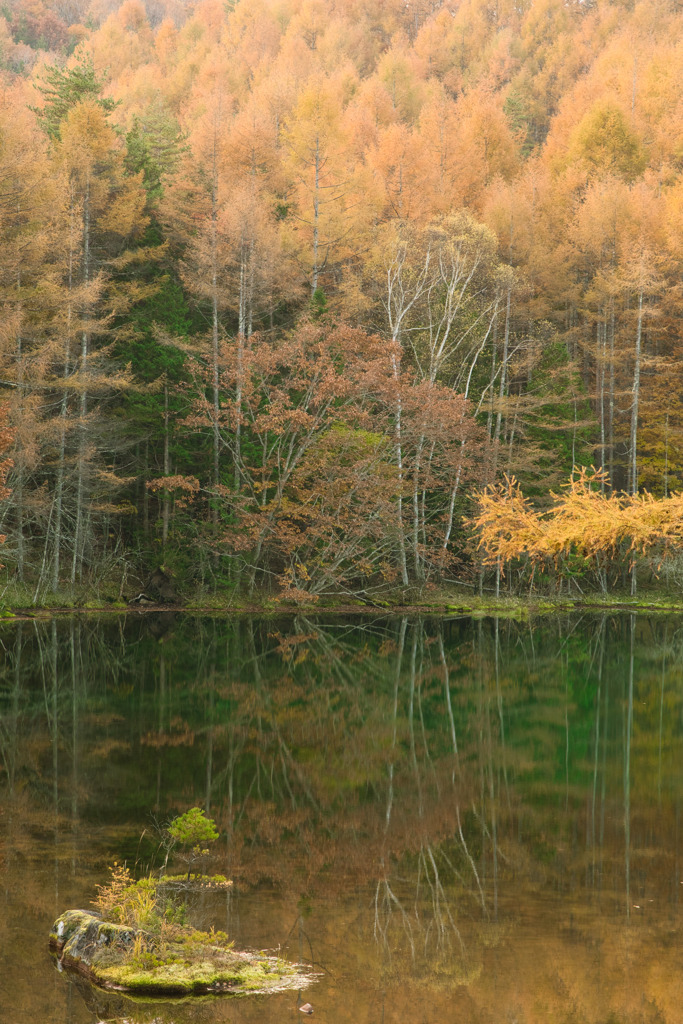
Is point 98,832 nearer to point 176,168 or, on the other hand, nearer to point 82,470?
point 82,470

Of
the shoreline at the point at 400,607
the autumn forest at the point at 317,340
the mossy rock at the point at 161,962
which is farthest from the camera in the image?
the autumn forest at the point at 317,340

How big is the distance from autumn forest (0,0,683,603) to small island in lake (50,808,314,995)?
13.5 meters

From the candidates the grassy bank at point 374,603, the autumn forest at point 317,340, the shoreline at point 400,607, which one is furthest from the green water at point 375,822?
the shoreline at point 400,607

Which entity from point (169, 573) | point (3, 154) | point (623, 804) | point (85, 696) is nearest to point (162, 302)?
point (3, 154)

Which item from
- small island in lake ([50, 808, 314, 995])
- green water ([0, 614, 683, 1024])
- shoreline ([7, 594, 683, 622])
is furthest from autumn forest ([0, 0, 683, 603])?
small island in lake ([50, 808, 314, 995])

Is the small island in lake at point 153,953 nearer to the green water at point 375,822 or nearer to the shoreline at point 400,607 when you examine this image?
the green water at point 375,822

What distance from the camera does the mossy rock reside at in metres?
4.44

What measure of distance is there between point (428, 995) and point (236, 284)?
26.3 m

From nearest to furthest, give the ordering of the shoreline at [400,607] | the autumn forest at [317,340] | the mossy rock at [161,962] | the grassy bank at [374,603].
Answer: the mossy rock at [161,962] < the grassy bank at [374,603] < the shoreline at [400,607] < the autumn forest at [317,340]

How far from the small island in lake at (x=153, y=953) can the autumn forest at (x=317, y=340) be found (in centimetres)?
1349

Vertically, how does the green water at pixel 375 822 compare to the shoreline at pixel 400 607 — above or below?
above

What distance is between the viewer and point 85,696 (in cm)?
1238

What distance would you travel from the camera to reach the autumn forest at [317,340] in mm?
25391

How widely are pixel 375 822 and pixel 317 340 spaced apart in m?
21.1
